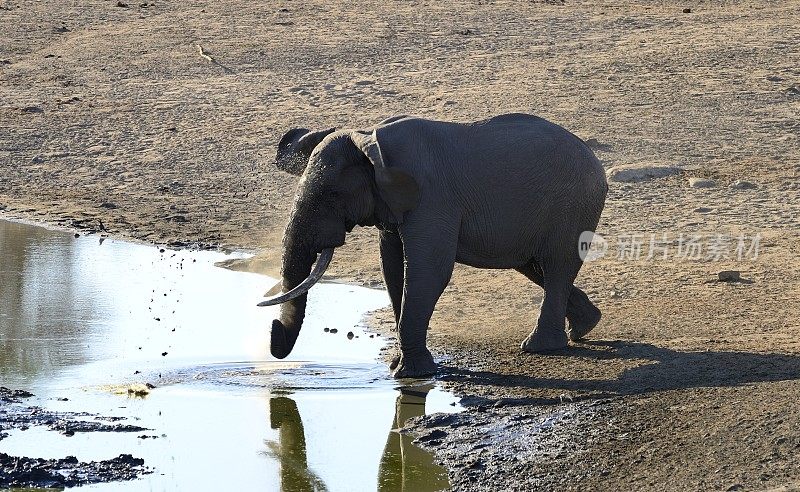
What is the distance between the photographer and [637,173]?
14.5m

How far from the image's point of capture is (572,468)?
24.4ft

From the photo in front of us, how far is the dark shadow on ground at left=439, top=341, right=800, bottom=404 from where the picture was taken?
877 cm

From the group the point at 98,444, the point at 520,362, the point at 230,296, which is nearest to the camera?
the point at 98,444

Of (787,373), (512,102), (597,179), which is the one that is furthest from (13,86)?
(787,373)

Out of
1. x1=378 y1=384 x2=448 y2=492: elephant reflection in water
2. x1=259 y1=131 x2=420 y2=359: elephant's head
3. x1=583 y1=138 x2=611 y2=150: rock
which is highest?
x1=259 y1=131 x2=420 y2=359: elephant's head

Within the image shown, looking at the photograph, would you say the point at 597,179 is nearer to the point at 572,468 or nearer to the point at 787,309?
the point at 787,309

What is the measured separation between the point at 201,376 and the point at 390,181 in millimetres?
1780

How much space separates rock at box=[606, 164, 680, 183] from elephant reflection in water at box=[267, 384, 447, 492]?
5.68m

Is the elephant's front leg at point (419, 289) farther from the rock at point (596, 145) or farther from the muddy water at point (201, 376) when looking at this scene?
the rock at point (596, 145)

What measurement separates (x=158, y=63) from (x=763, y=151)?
8.48m

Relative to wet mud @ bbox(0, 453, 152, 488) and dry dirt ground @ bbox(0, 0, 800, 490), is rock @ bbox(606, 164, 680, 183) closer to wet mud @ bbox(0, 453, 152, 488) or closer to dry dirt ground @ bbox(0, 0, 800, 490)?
dry dirt ground @ bbox(0, 0, 800, 490)

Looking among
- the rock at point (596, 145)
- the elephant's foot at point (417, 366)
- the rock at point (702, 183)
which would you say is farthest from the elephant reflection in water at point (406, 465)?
the rock at point (596, 145)

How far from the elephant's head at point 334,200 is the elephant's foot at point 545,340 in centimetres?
128

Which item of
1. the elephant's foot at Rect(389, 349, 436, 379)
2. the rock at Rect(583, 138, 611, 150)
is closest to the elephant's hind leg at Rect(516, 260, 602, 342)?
the elephant's foot at Rect(389, 349, 436, 379)
